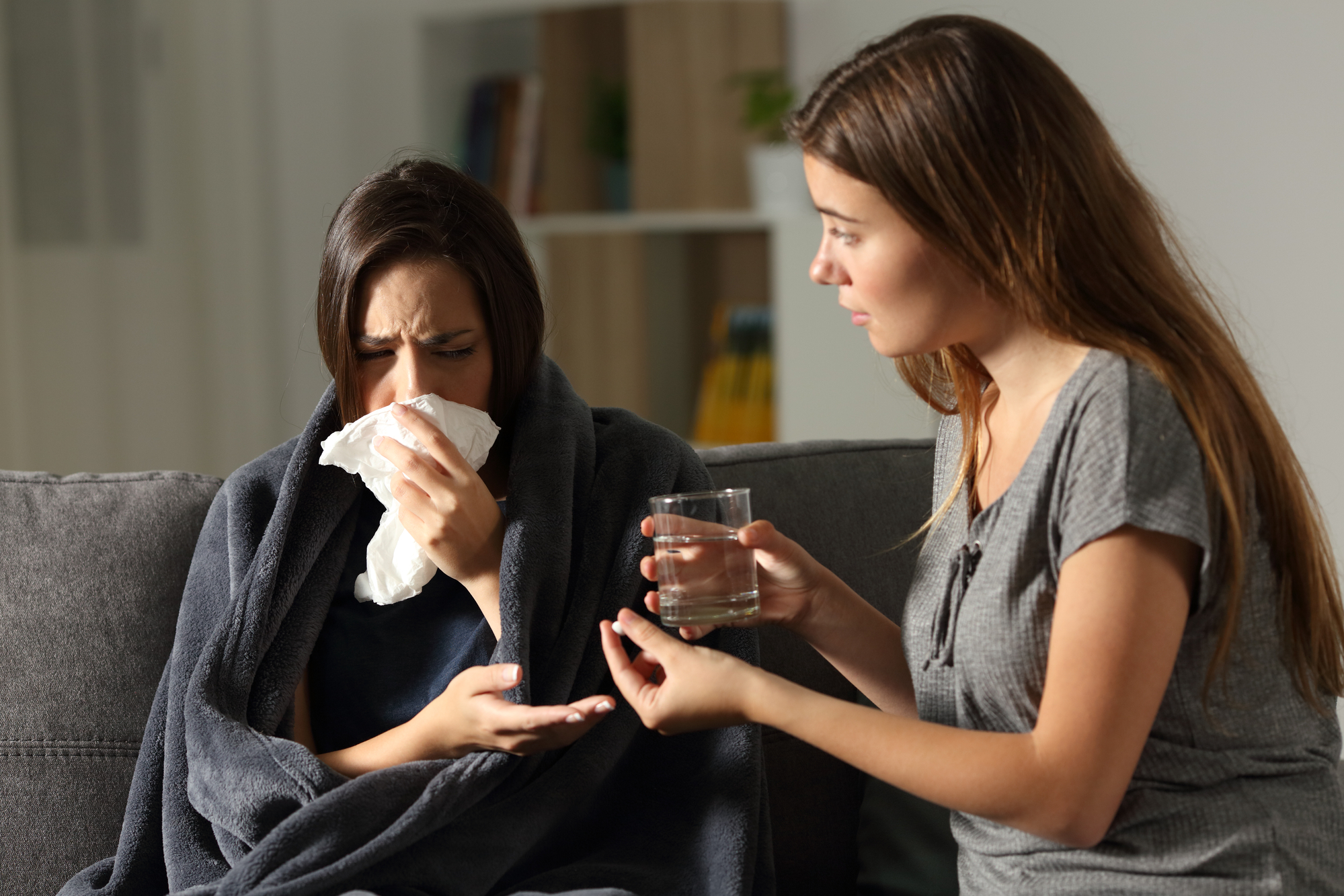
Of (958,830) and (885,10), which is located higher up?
(885,10)

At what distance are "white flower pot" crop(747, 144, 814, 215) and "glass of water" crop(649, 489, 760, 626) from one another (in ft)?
6.89

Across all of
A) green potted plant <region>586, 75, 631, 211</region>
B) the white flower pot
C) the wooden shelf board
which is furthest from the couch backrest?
green potted plant <region>586, 75, 631, 211</region>

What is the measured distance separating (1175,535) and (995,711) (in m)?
0.23

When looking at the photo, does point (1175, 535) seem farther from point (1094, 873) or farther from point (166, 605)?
point (166, 605)

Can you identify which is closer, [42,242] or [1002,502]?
[1002,502]

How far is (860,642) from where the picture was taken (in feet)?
4.11

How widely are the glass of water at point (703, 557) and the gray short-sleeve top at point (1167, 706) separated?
21 cm

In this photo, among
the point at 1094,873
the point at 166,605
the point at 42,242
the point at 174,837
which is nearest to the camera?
the point at 1094,873

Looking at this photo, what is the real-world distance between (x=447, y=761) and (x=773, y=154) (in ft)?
7.30

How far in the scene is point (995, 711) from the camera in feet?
3.40

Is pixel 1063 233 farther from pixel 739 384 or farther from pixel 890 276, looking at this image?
pixel 739 384

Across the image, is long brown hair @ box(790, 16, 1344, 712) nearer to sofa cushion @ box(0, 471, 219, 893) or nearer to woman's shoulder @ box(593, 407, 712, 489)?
woman's shoulder @ box(593, 407, 712, 489)

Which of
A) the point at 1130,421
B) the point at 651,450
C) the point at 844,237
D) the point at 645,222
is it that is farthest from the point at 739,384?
the point at 1130,421

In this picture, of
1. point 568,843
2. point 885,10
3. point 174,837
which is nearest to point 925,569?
point 568,843
